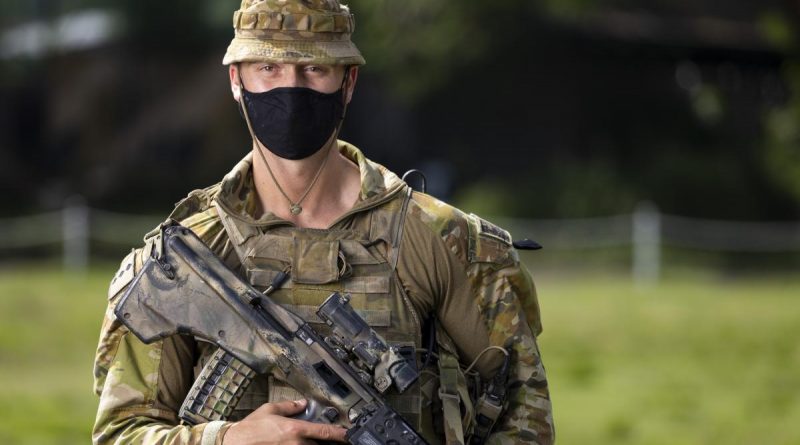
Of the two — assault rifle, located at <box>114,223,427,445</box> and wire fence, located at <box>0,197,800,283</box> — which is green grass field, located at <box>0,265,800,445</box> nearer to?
wire fence, located at <box>0,197,800,283</box>

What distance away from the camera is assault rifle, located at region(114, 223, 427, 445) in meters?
4.04

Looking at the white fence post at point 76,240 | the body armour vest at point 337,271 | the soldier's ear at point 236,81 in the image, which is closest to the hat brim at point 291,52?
the soldier's ear at point 236,81

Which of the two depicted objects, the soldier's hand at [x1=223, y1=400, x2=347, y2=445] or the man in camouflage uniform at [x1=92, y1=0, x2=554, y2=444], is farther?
the man in camouflage uniform at [x1=92, y1=0, x2=554, y2=444]

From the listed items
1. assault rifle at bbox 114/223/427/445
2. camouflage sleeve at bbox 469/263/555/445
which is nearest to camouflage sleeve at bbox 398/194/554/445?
camouflage sleeve at bbox 469/263/555/445

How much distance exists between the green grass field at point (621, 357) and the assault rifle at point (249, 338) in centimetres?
697

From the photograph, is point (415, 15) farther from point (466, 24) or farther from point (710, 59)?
point (710, 59)

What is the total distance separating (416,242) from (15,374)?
10.8 m

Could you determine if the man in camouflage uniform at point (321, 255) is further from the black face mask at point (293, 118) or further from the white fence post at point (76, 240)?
the white fence post at point (76, 240)

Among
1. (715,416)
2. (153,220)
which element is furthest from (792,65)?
(153,220)

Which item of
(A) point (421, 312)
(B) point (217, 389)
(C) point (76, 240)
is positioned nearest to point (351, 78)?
(A) point (421, 312)

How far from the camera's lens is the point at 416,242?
13.9 ft

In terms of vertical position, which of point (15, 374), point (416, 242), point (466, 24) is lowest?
point (15, 374)

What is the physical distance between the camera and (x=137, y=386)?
4121mm

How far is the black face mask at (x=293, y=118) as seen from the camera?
4160 millimetres
